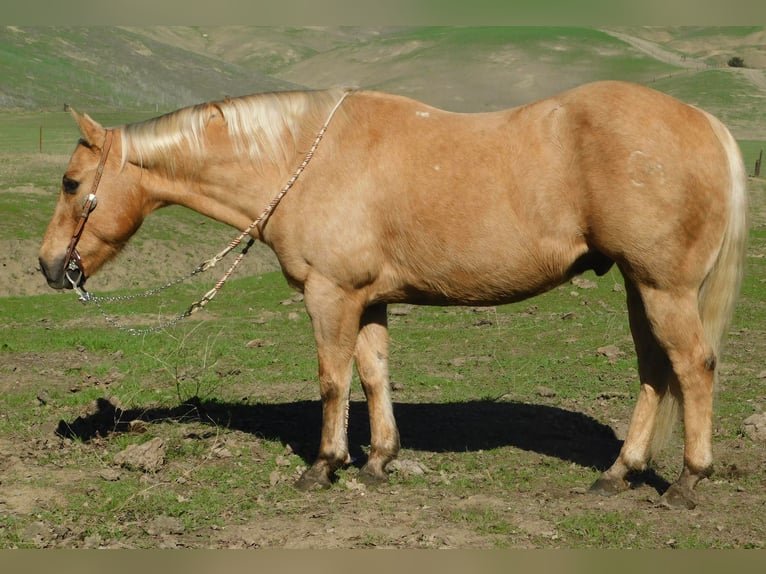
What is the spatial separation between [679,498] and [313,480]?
2488mm

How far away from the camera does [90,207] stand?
6.34 metres

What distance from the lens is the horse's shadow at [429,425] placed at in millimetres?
7129

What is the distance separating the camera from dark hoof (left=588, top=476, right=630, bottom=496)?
237 inches

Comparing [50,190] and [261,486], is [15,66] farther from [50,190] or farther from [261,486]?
[261,486]

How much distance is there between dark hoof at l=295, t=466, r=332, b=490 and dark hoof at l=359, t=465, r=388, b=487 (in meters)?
0.25

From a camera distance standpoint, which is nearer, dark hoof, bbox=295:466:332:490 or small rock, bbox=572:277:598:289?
dark hoof, bbox=295:466:332:490

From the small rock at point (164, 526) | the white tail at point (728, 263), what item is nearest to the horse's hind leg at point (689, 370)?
the white tail at point (728, 263)

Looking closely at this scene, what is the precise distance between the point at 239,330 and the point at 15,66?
63.9m

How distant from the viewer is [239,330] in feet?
39.6

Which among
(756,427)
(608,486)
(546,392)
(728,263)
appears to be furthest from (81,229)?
(756,427)

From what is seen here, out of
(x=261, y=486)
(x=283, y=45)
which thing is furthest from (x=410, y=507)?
(x=283, y=45)

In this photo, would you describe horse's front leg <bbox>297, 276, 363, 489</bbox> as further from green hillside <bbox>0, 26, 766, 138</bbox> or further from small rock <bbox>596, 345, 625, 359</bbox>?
green hillside <bbox>0, 26, 766, 138</bbox>

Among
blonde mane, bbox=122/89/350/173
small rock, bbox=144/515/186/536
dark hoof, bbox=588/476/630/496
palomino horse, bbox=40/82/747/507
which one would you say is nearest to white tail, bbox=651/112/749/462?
palomino horse, bbox=40/82/747/507

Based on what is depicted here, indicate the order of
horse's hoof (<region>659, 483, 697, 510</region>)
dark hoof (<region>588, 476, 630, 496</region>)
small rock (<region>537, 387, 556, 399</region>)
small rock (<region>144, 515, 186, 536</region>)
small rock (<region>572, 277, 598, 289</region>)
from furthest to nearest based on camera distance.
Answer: small rock (<region>572, 277, 598, 289</region>)
small rock (<region>537, 387, 556, 399</region>)
dark hoof (<region>588, 476, 630, 496</region>)
horse's hoof (<region>659, 483, 697, 510</region>)
small rock (<region>144, 515, 186, 536</region>)
